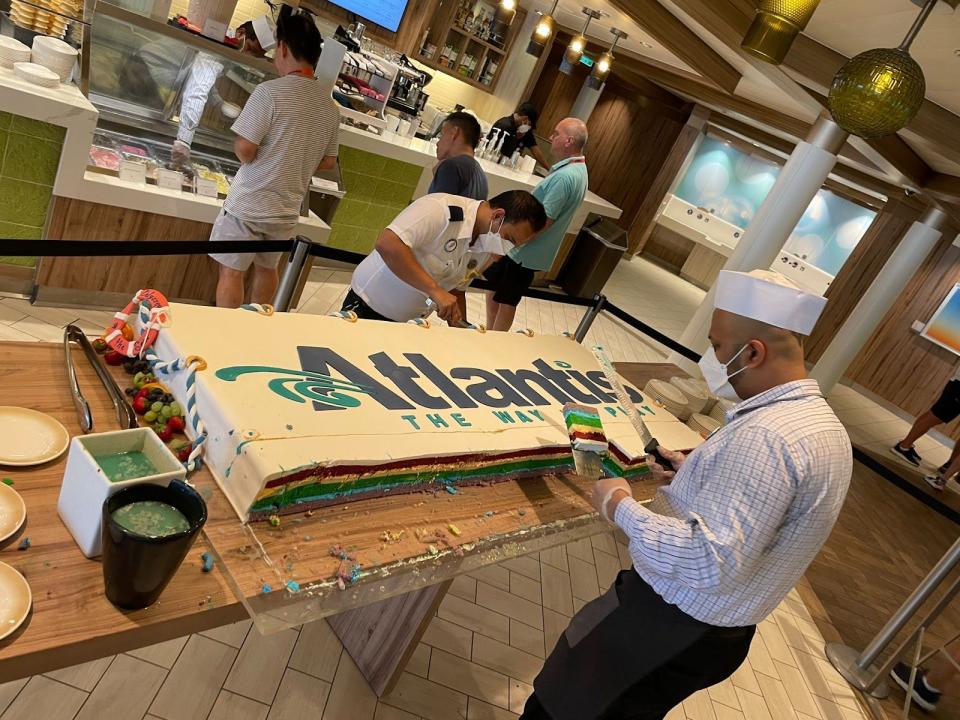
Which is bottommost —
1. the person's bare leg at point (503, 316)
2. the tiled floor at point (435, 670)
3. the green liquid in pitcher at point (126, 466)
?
the tiled floor at point (435, 670)

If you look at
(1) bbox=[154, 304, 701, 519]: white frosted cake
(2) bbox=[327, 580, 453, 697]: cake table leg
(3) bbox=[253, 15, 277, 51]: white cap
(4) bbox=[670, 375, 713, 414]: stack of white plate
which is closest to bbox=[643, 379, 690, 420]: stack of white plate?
(4) bbox=[670, 375, 713, 414]: stack of white plate

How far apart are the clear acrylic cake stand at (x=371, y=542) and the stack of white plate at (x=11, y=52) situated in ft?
9.08

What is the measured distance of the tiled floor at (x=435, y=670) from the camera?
2.05 metres

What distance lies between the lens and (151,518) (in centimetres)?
113

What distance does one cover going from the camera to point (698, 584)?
150 cm

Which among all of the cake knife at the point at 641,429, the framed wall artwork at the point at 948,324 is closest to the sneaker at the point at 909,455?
the framed wall artwork at the point at 948,324

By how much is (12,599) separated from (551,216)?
3.95 meters

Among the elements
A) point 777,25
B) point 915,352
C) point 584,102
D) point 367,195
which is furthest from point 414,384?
point 915,352

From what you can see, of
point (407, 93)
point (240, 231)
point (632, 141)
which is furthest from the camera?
point (632, 141)

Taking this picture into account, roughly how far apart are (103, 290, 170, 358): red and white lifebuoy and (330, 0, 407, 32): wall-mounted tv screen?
21.7ft

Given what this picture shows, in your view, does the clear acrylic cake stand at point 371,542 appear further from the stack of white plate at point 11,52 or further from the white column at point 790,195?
the white column at point 790,195

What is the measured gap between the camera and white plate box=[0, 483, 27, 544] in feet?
3.73

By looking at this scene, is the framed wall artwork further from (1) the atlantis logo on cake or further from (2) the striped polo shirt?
(2) the striped polo shirt

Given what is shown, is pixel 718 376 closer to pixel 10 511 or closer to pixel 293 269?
pixel 10 511
